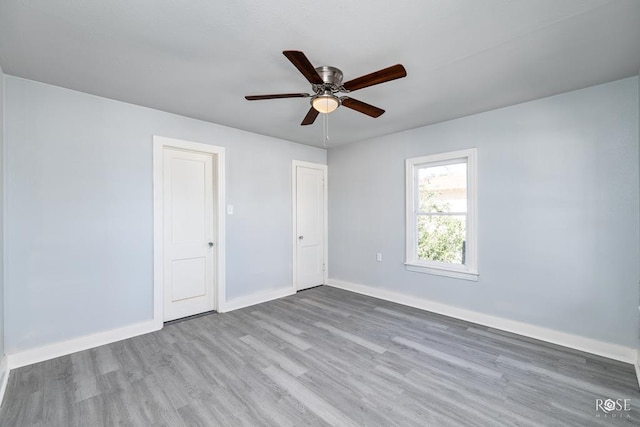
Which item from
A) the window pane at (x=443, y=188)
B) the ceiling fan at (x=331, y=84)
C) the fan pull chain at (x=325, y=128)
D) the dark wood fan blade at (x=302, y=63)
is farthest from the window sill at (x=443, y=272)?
the dark wood fan blade at (x=302, y=63)

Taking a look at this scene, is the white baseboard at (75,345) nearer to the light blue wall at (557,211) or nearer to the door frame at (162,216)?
the door frame at (162,216)

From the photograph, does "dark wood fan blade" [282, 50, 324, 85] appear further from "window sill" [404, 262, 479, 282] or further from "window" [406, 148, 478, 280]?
"window sill" [404, 262, 479, 282]

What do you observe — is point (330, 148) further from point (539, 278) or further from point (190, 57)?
point (539, 278)

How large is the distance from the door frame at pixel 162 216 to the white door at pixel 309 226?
1.35m

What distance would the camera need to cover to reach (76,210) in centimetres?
277

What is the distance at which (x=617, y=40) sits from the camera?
197cm

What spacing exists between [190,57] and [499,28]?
7.33 feet

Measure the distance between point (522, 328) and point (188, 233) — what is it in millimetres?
4159

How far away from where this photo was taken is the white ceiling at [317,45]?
168 cm

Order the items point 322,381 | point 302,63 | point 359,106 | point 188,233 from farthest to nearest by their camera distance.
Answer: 1. point 188,233
2. point 359,106
3. point 322,381
4. point 302,63

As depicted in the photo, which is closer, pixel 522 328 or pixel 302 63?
pixel 302 63

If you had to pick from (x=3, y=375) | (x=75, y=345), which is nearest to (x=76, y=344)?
(x=75, y=345)

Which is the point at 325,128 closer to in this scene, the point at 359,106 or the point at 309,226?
the point at 359,106

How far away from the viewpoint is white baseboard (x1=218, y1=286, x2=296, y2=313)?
3.88 meters
